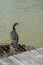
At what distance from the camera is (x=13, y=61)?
1627mm

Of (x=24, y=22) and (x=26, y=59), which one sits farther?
(x=24, y=22)

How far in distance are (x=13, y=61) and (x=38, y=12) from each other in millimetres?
5670

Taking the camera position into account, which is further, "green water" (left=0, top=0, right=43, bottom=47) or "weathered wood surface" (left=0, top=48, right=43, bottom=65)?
"green water" (left=0, top=0, right=43, bottom=47)

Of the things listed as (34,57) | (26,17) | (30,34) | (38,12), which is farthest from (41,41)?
(34,57)

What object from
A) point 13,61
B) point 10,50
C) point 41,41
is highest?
point 13,61

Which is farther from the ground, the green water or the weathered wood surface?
the weathered wood surface

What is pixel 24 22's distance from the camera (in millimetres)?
6160

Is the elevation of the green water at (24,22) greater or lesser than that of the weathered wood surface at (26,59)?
lesser

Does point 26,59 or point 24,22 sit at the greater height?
point 26,59

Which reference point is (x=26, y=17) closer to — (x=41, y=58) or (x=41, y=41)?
(x=41, y=41)

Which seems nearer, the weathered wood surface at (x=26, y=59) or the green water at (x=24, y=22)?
the weathered wood surface at (x=26, y=59)

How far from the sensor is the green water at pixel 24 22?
16.3 ft

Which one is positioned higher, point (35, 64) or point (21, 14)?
point (35, 64)

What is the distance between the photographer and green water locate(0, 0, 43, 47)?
4956 millimetres
